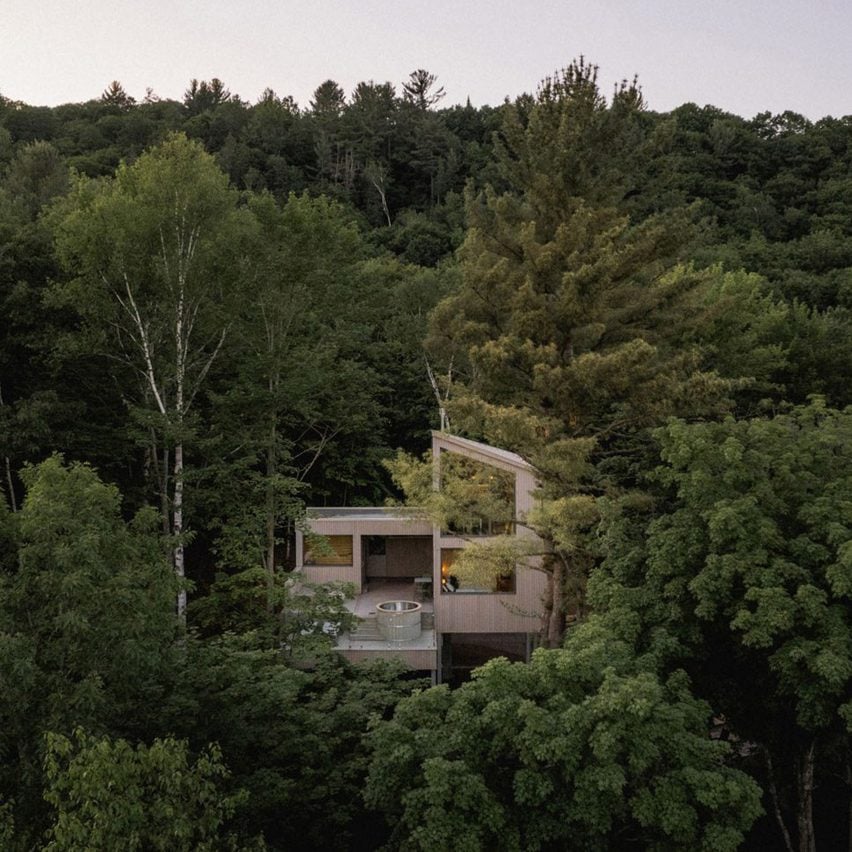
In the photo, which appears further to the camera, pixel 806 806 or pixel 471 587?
pixel 471 587

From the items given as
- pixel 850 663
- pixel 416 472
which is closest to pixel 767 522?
pixel 850 663

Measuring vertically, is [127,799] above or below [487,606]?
above

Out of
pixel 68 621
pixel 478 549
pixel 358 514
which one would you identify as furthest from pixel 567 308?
pixel 358 514

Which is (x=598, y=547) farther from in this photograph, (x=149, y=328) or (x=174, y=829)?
(x=149, y=328)

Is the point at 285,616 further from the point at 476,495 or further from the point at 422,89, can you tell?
the point at 422,89

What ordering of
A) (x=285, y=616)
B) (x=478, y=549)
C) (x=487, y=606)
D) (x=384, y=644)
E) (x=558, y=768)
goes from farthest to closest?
(x=487, y=606) < (x=384, y=644) < (x=285, y=616) < (x=478, y=549) < (x=558, y=768)

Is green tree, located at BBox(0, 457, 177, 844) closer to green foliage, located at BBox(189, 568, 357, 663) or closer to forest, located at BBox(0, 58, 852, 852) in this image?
forest, located at BBox(0, 58, 852, 852)

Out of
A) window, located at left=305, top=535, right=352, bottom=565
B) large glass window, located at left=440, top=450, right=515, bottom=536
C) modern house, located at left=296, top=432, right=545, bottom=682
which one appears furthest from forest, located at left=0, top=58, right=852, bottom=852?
window, located at left=305, top=535, right=352, bottom=565
